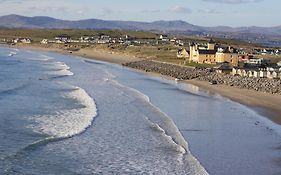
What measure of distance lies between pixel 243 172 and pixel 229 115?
12504mm

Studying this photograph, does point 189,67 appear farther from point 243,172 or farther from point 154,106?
point 243,172

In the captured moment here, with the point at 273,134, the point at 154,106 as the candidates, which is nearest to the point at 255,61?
the point at 154,106

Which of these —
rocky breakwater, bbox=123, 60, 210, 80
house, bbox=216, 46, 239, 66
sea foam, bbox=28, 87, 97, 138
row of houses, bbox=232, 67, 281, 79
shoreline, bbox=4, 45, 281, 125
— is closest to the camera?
sea foam, bbox=28, 87, 97, 138

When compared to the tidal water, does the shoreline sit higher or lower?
lower

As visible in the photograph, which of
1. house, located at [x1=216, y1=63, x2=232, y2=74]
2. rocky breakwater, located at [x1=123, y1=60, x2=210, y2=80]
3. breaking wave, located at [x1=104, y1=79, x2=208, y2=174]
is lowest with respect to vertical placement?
rocky breakwater, located at [x1=123, y1=60, x2=210, y2=80]

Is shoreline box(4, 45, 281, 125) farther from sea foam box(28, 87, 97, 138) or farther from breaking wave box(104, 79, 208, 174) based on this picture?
sea foam box(28, 87, 97, 138)

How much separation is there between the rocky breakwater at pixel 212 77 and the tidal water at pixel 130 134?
575 centimetres

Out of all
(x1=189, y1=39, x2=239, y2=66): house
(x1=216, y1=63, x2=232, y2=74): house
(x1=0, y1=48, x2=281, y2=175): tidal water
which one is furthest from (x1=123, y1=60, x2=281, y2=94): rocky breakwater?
(x1=0, y1=48, x2=281, y2=175): tidal water

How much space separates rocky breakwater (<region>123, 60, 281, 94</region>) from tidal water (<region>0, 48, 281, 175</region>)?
5.75 metres

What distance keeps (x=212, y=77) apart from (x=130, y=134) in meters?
29.8

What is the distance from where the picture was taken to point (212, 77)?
51.0m

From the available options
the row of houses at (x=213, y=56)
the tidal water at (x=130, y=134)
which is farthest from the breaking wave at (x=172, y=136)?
the row of houses at (x=213, y=56)

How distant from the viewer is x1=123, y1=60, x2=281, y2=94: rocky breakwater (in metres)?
41.1

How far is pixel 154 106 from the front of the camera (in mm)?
31188
